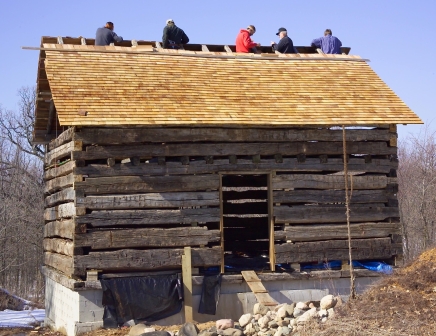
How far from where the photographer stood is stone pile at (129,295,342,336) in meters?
10.2

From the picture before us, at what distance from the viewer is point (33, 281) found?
29.0 meters

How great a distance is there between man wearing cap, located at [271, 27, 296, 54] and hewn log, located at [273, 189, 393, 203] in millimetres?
4438

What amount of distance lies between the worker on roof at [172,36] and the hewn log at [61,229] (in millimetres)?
4781

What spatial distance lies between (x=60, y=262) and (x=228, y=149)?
410 centimetres

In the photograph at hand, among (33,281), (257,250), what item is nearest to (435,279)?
(257,250)

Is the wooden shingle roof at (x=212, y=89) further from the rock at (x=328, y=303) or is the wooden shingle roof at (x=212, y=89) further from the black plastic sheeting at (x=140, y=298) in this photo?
the rock at (x=328, y=303)

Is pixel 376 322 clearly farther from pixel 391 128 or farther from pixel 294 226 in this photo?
pixel 391 128

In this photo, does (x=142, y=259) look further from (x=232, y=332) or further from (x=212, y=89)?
(x=212, y=89)

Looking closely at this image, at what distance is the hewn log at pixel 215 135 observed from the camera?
11.9 metres

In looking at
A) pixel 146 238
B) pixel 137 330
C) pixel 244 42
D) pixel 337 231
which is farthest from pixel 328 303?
pixel 244 42

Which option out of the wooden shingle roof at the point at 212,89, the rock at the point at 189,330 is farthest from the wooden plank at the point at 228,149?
the rock at the point at 189,330

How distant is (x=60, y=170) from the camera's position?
13.6 metres

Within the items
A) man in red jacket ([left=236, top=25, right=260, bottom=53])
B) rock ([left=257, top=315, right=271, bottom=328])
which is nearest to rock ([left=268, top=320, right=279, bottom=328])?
rock ([left=257, top=315, right=271, bottom=328])

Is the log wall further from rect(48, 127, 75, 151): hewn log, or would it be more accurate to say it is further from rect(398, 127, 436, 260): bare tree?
rect(398, 127, 436, 260): bare tree
